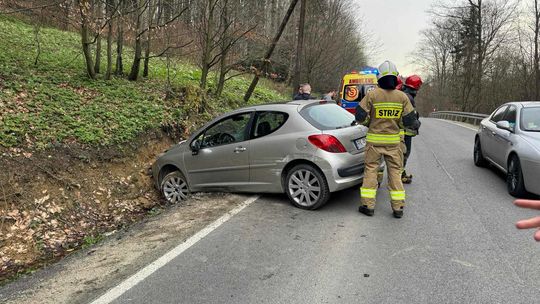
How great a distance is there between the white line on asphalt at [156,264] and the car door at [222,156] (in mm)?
904

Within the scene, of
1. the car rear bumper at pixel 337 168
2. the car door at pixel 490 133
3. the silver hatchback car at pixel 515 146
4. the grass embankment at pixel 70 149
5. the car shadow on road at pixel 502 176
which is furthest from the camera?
the car door at pixel 490 133

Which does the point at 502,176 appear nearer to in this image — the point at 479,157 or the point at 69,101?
the point at 479,157

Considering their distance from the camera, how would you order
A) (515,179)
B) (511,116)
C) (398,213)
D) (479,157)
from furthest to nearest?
(479,157) < (511,116) < (515,179) < (398,213)

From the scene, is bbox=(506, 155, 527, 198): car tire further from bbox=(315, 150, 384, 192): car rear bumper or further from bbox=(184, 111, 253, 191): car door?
bbox=(184, 111, 253, 191): car door

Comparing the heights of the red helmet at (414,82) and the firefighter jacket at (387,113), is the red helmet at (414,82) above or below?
above

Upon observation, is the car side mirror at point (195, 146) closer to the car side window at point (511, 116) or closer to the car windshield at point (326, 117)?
the car windshield at point (326, 117)

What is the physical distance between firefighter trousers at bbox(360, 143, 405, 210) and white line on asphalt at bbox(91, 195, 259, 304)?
5.95 feet

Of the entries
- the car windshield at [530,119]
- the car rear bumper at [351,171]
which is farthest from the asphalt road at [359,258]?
the car windshield at [530,119]

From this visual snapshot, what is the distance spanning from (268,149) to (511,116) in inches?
185

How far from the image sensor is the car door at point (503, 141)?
7.01m

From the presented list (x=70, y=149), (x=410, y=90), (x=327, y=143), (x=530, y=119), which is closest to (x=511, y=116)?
(x=530, y=119)

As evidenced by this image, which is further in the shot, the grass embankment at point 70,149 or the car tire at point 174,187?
the car tire at point 174,187

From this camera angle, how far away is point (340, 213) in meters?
5.67

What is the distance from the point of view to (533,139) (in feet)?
20.9
